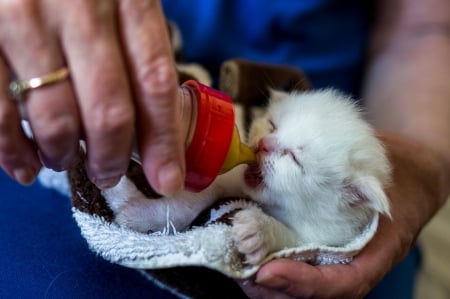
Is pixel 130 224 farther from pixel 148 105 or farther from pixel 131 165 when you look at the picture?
pixel 148 105

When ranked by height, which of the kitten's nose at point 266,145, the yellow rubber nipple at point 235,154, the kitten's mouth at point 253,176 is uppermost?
the yellow rubber nipple at point 235,154

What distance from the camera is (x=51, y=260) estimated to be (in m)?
0.70

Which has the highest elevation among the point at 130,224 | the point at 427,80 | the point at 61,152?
the point at 61,152

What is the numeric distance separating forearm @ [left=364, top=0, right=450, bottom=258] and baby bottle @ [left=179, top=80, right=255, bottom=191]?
1.04 ft

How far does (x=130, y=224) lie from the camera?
2.18 ft

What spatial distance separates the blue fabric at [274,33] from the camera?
108cm

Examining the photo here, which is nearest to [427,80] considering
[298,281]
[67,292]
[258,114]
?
[258,114]

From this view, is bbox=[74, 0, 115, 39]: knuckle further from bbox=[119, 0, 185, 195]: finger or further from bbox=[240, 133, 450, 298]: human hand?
bbox=[240, 133, 450, 298]: human hand

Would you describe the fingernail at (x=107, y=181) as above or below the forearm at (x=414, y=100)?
above

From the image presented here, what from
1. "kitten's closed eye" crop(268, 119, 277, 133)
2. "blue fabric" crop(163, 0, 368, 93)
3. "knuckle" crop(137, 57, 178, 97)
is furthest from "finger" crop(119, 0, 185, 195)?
"blue fabric" crop(163, 0, 368, 93)

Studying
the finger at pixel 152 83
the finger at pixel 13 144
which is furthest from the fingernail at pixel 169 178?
the finger at pixel 13 144

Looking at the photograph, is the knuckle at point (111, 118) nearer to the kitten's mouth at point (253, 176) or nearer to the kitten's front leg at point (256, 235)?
the kitten's front leg at point (256, 235)

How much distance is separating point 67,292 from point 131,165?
0.16 meters

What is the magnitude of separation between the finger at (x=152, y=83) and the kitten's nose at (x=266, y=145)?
10.4 inches
